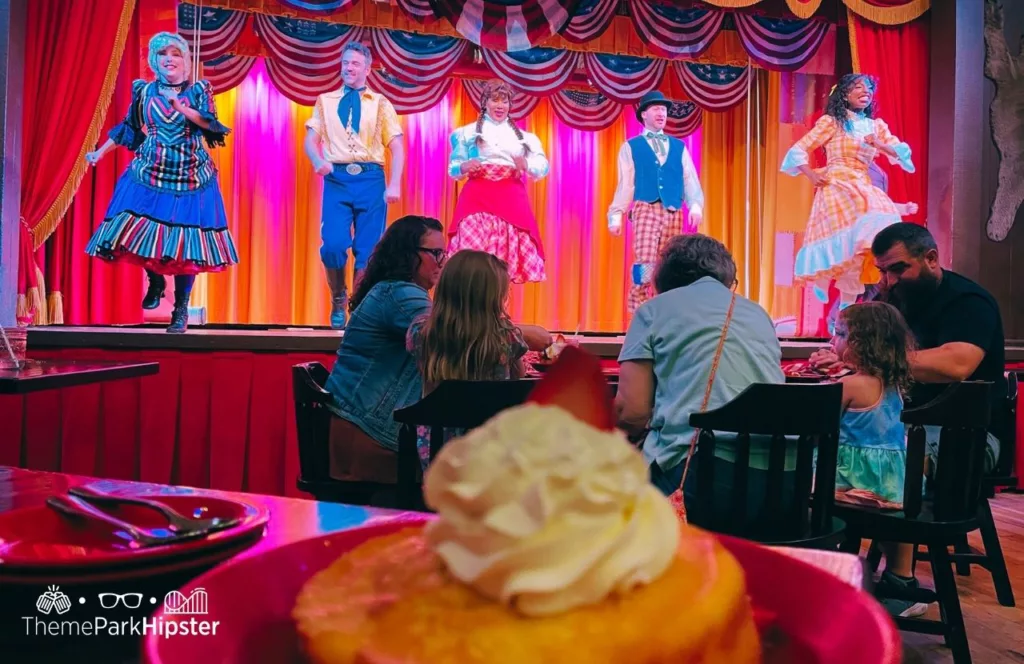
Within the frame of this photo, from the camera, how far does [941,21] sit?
530 cm

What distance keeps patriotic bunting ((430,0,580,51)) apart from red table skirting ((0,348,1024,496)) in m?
2.62

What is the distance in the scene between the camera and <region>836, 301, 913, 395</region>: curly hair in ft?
6.56

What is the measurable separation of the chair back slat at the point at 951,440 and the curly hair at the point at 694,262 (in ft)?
1.66

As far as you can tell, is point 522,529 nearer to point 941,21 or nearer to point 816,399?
point 816,399

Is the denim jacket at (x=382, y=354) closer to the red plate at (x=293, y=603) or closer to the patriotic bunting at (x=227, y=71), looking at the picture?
the red plate at (x=293, y=603)

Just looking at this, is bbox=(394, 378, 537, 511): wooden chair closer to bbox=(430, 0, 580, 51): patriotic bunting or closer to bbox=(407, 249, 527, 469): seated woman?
bbox=(407, 249, 527, 469): seated woman

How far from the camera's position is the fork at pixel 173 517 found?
1.69 ft

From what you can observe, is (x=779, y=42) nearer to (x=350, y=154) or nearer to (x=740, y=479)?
(x=350, y=154)

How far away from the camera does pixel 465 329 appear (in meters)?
1.92

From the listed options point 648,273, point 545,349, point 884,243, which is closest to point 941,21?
point 648,273

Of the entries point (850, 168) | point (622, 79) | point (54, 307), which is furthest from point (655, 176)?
point (54, 307)

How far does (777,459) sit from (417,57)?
4.49 meters

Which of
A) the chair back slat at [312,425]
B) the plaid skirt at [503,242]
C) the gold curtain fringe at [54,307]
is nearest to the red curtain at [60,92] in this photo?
the gold curtain fringe at [54,307]

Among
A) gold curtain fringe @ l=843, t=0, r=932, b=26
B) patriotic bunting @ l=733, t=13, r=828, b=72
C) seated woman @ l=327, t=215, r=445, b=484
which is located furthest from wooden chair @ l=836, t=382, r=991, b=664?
gold curtain fringe @ l=843, t=0, r=932, b=26
